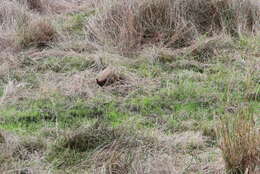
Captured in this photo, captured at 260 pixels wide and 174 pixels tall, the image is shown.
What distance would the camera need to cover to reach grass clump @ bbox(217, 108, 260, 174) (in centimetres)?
363

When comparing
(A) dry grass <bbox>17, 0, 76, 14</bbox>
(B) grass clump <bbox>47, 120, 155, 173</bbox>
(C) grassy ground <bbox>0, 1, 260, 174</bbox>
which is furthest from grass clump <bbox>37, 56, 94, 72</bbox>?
(A) dry grass <bbox>17, 0, 76, 14</bbox>

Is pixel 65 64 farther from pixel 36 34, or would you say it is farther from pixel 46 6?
pixel 46 6

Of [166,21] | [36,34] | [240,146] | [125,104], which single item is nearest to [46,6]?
[36,34]

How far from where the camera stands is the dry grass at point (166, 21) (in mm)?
7465

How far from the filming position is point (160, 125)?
Result: 5023mm

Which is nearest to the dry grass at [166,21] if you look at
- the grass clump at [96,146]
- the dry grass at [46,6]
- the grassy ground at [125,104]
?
the grassy ground at [125,104]

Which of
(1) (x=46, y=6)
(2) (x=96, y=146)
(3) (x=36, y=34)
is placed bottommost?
(1) (x=46, y=6)

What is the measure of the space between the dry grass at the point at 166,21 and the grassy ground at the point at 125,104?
20 cm

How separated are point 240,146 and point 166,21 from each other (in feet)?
14.0

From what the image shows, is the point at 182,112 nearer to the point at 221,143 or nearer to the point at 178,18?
the point at 221,143

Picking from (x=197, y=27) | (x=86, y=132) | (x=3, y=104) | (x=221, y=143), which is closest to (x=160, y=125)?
(x=86, y=132)

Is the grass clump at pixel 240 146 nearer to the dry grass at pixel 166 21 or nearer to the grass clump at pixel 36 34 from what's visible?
the dry grass at pixel 166 21

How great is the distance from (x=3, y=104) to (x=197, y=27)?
3351mm

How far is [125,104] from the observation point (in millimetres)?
5547
